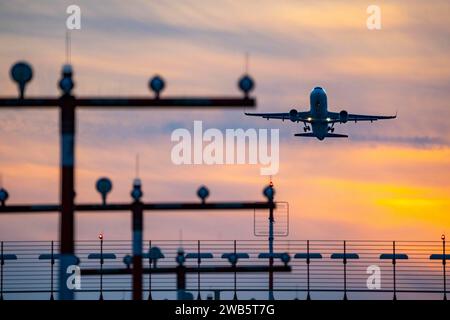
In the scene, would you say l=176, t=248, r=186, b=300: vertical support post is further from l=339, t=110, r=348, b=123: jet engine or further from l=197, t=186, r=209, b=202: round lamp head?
l=339, t=110, r=348, b=123: jet engine

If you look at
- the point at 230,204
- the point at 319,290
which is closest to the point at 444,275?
the point at 319,290

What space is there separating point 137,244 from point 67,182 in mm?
8452

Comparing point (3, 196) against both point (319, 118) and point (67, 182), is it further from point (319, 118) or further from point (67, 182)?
point (319, 118)

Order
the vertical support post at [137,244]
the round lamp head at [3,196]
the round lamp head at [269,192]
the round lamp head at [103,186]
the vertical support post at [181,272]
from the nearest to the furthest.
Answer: the vertical support post at [137,244] → the round lamp head at [103,186] → the round lamp head at [3,196] → the round lamp head at [269,192] → the vertical support post at [181,272]

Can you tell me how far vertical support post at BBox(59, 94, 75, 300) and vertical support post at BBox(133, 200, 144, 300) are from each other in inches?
305

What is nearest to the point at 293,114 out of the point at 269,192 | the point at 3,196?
the point at 269,192

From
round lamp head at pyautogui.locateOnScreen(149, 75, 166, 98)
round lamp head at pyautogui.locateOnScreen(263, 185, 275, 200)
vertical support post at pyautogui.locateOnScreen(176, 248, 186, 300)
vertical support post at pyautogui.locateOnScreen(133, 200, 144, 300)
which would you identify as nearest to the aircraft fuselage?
vertical support post at pyautogui.locateOnScreen(176, 248, 186, 300)

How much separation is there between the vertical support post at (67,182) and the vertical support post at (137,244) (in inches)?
305

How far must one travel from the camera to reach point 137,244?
4397 centimetres

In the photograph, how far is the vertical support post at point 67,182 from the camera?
35.7 m

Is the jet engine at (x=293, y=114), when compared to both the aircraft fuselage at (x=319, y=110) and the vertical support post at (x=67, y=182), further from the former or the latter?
the vertical support post at (x=67, y=182)

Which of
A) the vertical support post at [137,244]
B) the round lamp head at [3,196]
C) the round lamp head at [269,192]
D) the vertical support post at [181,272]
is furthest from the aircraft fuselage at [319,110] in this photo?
the vertical support post at [137,244]

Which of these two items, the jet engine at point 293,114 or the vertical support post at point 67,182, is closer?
the vertical support post at point 67,182
